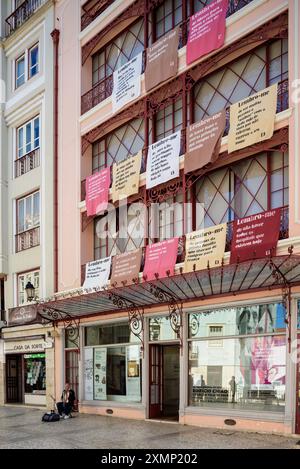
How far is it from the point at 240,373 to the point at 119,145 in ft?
28.4

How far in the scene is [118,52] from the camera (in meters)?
20.8

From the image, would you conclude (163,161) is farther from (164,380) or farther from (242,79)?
(164,380)

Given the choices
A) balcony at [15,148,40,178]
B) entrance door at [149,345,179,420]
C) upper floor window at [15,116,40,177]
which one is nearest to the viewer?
entrance door at [149,345,179,420]

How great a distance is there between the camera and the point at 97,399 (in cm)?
2036

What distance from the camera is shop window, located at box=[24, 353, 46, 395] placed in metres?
23.6

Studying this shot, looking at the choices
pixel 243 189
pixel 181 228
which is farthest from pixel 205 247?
pixel 181 228

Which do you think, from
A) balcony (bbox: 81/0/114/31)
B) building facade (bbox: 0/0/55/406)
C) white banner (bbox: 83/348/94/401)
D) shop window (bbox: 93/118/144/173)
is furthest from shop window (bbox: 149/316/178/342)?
balcony (bbox: 81/0/114/31)

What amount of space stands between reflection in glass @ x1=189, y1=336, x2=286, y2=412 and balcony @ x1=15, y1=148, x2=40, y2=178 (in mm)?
11053

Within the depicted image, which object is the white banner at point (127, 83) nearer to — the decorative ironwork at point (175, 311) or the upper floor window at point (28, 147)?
the upper floor window at point (28, 147)

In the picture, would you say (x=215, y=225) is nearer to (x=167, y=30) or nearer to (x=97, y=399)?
(x=167, y=30)

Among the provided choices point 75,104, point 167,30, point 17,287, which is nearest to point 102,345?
point 17,287

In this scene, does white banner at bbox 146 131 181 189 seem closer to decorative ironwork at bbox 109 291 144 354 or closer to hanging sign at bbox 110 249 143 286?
hanging sign at bbox 110 249 143 286

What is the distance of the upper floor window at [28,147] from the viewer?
2464 centimetres

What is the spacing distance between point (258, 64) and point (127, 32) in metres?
6.51
